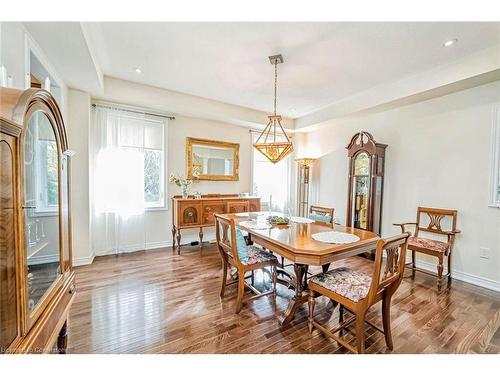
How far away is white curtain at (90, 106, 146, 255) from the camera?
3576mm

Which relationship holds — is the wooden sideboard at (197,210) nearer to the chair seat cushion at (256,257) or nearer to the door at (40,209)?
the chair seat cushion at (256,257)

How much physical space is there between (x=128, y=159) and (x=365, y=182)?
4.05 m

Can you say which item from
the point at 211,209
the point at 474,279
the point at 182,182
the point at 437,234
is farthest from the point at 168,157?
the point at 474,279

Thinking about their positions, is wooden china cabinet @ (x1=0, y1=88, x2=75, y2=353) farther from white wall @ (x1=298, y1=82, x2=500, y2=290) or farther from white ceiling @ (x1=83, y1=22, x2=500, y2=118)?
white wall @ (x1=298, y1=82, x2=500, y2=290)

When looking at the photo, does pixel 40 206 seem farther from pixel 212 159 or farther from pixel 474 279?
pixel 474 279

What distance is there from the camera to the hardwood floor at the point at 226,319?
68.1 inches

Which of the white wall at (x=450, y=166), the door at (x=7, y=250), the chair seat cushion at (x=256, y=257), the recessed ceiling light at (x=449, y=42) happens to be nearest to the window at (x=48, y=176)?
the door at (x=7, y=250)

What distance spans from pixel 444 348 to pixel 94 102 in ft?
16.5

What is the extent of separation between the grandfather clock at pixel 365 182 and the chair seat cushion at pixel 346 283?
209cm

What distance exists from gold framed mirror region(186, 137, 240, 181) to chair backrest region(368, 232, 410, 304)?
3534 millimetres

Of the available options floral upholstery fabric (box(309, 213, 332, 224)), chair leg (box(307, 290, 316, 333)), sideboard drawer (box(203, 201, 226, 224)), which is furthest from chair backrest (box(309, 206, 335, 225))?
sideboard drawer (box(203, 201, 226, 224))

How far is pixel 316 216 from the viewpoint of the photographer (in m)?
3.12
